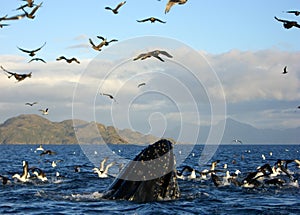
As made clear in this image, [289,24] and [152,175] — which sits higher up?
[289,24]

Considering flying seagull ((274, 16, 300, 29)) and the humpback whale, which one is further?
flying seagull ((274, 16, 300, 29))

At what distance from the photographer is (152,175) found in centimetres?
1193

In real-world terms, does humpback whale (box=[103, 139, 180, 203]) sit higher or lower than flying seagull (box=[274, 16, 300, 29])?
lower

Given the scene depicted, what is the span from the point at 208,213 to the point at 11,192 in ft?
26.4

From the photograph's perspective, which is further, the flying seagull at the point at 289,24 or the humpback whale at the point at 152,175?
the flying seagull at the point at 289,24

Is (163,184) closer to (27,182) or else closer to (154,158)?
(154,158)

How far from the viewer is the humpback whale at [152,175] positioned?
11977mm

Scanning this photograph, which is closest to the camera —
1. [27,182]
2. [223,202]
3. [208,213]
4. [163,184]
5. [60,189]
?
[163,184]

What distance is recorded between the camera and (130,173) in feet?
39.9

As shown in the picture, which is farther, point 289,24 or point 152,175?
point 289,24

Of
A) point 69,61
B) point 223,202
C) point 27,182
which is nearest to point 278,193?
point 223,202

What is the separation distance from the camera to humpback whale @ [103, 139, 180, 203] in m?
12.0

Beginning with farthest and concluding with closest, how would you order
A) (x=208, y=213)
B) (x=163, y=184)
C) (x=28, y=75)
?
(x=28, y=75)
(x=208, y=213)
(x=163, y=184)

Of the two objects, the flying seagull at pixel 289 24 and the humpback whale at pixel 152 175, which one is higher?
the flying seagull at pixel 289 24
